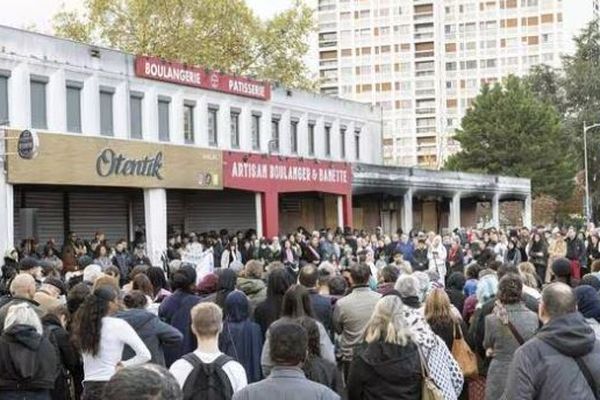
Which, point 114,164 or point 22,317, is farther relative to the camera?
point 114,164

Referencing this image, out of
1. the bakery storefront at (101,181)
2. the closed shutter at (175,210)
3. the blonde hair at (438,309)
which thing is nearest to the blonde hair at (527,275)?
the blonde hair at (438,309)

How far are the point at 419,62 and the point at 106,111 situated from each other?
100645mm

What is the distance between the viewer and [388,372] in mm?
6859

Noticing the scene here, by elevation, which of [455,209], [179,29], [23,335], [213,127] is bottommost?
[23,335]

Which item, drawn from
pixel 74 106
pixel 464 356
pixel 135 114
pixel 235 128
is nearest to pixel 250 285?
pixel 464 356

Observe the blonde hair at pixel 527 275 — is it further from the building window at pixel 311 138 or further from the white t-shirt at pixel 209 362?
the building window at pixel 311 138

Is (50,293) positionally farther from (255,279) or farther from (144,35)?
(144,35)

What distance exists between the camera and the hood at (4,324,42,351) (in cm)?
→ 747

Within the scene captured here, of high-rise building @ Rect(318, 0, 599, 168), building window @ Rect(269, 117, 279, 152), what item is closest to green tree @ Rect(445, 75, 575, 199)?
building window @ Rect(269, 117, 279, 152)

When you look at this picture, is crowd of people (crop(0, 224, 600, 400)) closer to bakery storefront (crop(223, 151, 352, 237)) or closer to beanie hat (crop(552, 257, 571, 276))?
beanie hat (crop(552, 257, 571, 276))

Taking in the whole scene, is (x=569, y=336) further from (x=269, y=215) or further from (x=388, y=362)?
(x=269, y=215)

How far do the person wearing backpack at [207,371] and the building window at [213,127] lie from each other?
29730 mm

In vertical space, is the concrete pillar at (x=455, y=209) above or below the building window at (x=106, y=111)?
below

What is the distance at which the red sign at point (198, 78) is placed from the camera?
32247mm
